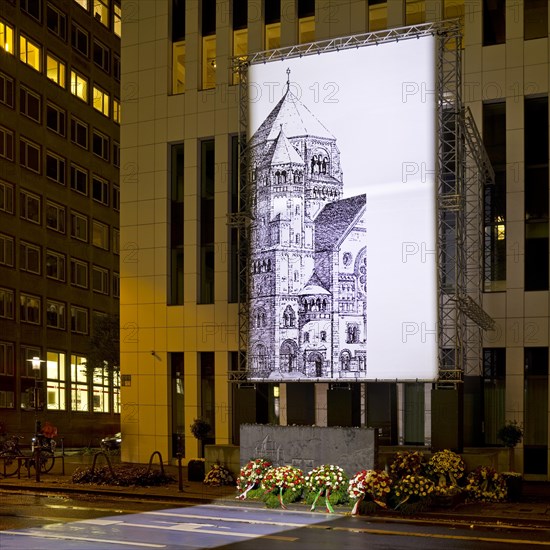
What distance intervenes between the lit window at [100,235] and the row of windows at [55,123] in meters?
5.30

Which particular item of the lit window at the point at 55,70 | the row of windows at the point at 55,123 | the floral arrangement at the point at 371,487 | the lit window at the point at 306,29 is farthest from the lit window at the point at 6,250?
the floral arrangement at the point at 371,487

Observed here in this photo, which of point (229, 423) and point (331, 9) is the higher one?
point (331, 9)

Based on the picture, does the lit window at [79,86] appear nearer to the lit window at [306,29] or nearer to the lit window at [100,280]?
the lit window at [100,280]

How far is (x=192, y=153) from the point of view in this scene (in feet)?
118

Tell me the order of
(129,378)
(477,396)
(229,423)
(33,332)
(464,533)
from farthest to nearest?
(33,332), (129,378), (229,423), (477,396), (464,533)

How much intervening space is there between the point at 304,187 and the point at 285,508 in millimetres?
10951

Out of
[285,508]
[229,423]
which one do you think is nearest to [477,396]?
[229,423]

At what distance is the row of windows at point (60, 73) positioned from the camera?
61125 millimetres

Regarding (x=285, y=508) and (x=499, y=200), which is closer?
(x=285, y=508)

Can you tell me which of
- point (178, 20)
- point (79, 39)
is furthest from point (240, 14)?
point (79, 39)

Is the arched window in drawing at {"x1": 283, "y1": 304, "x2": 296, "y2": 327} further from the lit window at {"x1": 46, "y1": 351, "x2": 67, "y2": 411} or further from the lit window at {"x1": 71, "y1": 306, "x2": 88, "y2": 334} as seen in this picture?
the lit window at {"x1": 71, "y1": 306, "x2": 88, "y2": 334}

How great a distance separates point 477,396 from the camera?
31156 millimetres

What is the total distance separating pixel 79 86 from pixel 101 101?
3454mm

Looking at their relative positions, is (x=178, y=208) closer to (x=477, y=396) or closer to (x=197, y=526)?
(x=477, y=396)
